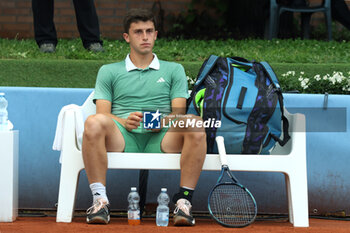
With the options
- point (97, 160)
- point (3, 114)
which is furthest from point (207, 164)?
point (3, 114)

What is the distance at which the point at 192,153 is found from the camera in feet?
13.6

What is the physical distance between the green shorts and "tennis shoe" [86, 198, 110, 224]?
0.40 m

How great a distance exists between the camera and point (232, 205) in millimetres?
4047

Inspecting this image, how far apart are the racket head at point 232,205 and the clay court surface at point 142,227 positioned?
0.18 feet

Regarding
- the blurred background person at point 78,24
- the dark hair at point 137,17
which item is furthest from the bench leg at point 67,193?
the blurred background person at point 78,24

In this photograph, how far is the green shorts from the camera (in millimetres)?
4363

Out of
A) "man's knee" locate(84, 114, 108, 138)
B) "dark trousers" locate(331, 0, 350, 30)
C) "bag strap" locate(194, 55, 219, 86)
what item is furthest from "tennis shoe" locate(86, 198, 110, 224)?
"dark trousers" locate(331, 0, 350, 30)

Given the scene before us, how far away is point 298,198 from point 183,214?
0.69 metres

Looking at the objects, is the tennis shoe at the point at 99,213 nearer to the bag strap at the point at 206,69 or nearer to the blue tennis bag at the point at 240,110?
the blue tennis bag at the point at 240,110

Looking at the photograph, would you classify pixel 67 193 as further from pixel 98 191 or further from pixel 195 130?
pixel 195 130

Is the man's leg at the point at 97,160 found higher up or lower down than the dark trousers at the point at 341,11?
lower down

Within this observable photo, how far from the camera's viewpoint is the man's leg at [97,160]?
13.4 ft

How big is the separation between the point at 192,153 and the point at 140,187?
27.3 inches

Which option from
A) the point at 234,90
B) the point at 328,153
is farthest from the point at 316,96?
the point at 234,90
